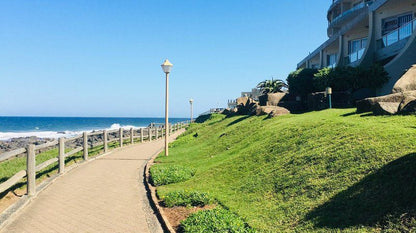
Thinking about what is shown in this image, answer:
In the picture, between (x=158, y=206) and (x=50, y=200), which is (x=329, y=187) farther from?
(x=50, y=200)

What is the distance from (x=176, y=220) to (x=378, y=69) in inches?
646

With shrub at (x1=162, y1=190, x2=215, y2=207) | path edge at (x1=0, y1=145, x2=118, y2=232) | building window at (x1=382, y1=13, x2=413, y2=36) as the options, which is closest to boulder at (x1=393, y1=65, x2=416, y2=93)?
shrub at (x1=162, y1=190, x2=215, y2=207)

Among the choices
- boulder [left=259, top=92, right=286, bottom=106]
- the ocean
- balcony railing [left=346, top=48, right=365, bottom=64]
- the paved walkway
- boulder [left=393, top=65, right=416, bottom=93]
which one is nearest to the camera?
the paved walkway

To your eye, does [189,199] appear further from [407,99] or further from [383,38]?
[383,38]

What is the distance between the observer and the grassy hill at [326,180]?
16.7 feet

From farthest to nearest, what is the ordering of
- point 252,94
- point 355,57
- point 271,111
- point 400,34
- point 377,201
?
point 252,94
point 355,57
point 400,34
point 271,111
point 377,201

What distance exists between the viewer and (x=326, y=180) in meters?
6.60

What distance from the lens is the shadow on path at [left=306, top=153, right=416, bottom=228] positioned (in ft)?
15.7

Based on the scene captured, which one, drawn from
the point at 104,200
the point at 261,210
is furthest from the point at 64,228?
the point at 261,210

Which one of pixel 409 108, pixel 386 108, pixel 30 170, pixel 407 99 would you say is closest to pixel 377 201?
pixel 409 108

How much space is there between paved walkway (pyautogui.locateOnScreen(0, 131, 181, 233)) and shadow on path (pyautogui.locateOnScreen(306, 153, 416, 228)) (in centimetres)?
338

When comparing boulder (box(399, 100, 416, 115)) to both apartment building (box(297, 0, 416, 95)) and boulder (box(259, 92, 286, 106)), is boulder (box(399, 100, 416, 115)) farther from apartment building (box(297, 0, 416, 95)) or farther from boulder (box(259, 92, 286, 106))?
boulder (box(259, 92, 286, 106))

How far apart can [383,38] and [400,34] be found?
7.00 ft

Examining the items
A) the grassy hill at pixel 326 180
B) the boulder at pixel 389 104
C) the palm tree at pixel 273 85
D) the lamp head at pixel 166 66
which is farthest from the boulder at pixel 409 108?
the palm tree at pixel 273 85
